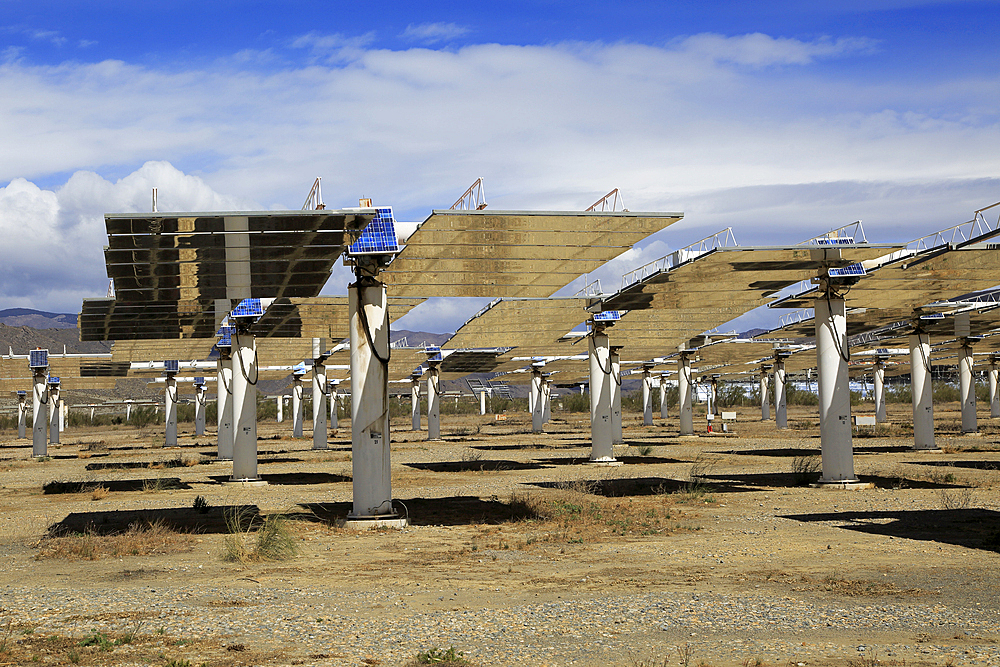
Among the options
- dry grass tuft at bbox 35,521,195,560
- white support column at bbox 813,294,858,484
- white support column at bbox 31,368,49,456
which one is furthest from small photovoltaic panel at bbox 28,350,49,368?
white support column at bbox 813,294,858,484

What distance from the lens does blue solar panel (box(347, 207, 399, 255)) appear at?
19141 mm

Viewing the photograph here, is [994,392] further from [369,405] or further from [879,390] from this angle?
[369,405]

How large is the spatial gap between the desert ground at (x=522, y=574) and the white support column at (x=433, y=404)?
2930cm

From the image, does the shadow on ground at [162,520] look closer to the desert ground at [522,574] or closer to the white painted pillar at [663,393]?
the desert ground at [522,574]

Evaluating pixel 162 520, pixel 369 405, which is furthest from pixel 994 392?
pixel 162 520

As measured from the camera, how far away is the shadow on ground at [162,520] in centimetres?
1911

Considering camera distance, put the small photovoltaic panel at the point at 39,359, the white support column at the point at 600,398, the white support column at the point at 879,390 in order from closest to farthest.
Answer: the white support column at the point at 600,398, the small photovoltaic panel at the point at 39,359, the white support column at the point at 879,390

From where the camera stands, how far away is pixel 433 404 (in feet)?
194

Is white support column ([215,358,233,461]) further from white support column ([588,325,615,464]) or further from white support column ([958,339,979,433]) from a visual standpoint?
white support column ([958,339,979,433])

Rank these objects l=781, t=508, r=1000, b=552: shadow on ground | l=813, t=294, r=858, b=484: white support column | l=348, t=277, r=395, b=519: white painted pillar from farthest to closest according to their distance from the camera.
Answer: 1. l=813, t=294, r=858, b=484: white support column
2. l=348, t=277, r=395, b=519: white painted pillar
3. l=781, t=508, r=1000, b=552: shadow on ground

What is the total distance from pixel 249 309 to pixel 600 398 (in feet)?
45.1

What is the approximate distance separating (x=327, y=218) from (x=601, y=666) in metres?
11.2

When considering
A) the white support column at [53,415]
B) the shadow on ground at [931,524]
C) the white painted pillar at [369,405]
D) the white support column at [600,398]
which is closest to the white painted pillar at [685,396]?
the white support column at [600,398]

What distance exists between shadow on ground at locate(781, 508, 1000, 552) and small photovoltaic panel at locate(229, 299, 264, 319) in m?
18.4
